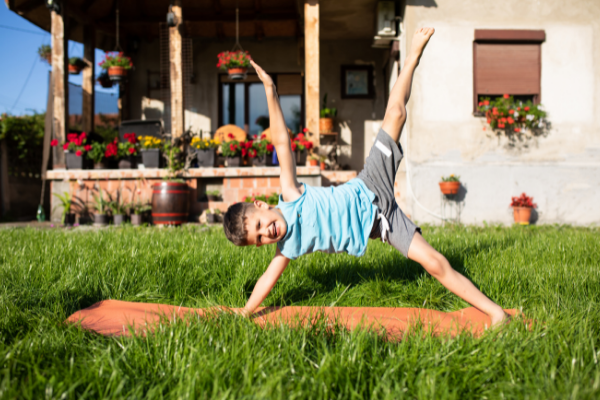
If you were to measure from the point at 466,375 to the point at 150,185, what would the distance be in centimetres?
642

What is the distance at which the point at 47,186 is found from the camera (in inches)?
364

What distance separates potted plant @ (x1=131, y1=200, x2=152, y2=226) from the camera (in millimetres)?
6445

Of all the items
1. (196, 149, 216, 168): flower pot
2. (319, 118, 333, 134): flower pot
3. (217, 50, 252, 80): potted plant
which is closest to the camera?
(196, 149, 216, 168): flower pot

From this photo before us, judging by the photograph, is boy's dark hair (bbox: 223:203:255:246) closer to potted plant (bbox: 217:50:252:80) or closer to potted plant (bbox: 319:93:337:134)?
potted plant (bbox: 217:50:252:80)

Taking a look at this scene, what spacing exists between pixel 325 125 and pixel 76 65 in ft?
16.9

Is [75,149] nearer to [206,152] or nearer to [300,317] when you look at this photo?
[206,152]

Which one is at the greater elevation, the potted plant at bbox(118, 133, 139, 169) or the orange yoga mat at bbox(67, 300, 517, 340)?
the potted plant at bbox(118, 133, 139, 169)

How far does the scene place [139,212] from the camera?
21.6 feet

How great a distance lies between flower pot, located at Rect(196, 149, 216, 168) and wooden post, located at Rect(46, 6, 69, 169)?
7.73ft

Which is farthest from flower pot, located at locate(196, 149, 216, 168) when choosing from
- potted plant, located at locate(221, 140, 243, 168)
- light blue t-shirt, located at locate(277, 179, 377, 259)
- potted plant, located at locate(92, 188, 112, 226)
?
light blue t-shirt, located at locate(277, 179, 377, 259)

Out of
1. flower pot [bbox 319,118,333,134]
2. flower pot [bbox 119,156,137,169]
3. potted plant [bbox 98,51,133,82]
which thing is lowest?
flower pot [bbox 119,156,137,169]

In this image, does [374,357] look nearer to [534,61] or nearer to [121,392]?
[121,392]

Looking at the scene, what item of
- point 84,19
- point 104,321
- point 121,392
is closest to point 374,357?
point 121,392

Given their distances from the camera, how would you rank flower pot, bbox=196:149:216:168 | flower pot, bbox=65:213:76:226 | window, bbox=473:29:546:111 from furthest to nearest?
flower pot, bbox=196:149:216:168 → flower pot, bbox=65:213:76:226 → window, bbox=473:29:546:111
